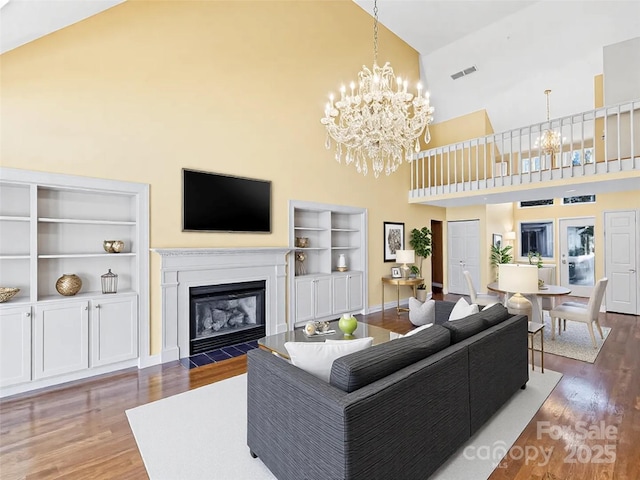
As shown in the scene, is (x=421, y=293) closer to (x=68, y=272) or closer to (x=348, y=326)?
(x=348, y=326)

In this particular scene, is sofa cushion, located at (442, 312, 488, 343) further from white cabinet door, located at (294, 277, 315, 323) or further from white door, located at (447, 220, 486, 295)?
white door, located at (447, 220, 486, 295)

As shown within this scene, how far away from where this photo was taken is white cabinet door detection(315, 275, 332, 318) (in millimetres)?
5430

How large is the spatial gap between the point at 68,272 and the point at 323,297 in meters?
3.55

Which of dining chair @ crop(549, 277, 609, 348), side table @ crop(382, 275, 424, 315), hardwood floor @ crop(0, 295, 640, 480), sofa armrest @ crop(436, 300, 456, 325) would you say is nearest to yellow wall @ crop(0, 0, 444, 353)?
hardwood floor @ crop(0, 295, 640, 480)

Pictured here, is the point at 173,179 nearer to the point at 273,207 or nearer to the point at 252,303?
the point at 273,207

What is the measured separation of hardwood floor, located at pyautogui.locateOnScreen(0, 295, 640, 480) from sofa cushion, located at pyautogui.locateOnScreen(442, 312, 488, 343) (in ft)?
2.46

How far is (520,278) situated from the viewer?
3.45 meters

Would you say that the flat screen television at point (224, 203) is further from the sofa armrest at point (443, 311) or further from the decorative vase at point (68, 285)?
the sofa armrest at point (443, 311)

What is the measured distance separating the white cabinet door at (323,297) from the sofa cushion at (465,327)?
312 centimetres

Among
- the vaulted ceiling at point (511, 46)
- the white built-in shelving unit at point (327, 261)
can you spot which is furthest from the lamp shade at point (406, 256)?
the vaulted ceiling at point (511, 46)

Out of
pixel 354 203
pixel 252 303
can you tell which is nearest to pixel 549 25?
pixel 354 203

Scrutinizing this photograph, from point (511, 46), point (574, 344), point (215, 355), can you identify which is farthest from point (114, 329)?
point (511, 46)

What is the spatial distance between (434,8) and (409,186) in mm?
3436

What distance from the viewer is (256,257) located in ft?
15.0
